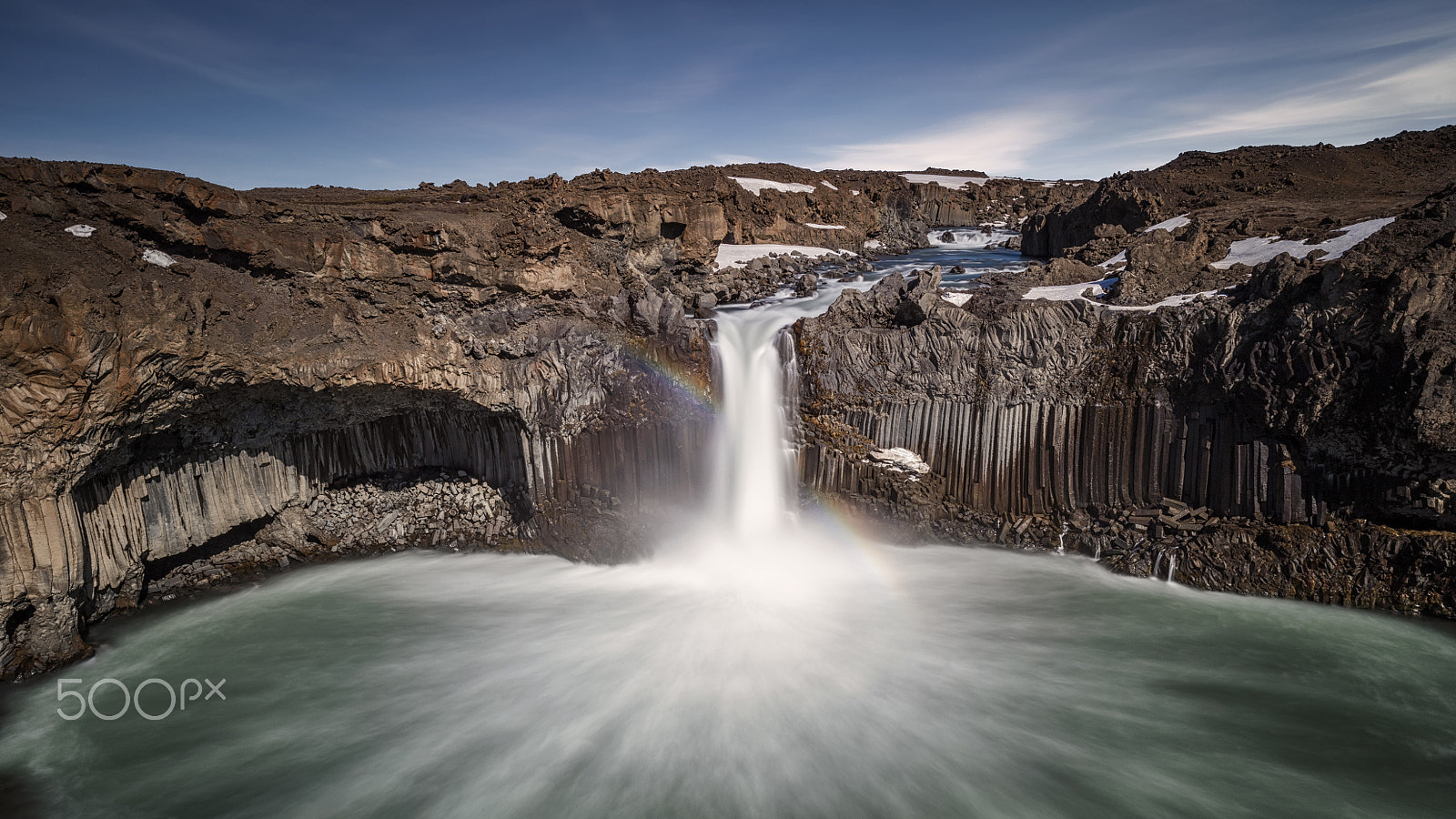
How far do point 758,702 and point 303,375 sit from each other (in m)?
7.46

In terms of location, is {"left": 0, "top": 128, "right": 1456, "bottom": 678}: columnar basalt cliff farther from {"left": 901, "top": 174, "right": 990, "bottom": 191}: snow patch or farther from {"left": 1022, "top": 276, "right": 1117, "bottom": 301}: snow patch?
{"left": 901, "top": 174, "right": 990, "bottom": 191}: snow patch

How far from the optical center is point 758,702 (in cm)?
747

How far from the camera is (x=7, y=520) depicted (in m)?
7.30

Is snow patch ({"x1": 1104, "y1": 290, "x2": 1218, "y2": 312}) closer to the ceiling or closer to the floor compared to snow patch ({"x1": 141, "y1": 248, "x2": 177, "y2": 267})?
closer to the floor

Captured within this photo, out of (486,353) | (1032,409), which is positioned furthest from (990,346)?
(486,353)

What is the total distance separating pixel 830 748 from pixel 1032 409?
6477 millimetres

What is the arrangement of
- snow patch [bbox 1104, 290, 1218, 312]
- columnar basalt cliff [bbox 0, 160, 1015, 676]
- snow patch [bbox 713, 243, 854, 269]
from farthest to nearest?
snow patch [bbox 713, 243, 854, 269]
snow patch [bbox 1104, 290, 1218, 312]
columnar basalt cliff [bbox 0, 160, 1015, 676]

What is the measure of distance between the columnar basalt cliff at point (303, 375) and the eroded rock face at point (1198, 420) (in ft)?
10.9

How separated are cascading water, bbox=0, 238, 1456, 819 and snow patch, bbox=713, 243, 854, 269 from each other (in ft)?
32.9

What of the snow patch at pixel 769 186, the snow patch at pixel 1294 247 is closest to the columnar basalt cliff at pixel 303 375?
the snow patch at pixel 1294 247

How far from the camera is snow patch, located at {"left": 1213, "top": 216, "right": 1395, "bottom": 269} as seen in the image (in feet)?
33.8

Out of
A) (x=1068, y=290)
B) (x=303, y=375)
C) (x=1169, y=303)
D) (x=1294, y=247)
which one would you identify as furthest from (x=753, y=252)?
(x=303, y=375)

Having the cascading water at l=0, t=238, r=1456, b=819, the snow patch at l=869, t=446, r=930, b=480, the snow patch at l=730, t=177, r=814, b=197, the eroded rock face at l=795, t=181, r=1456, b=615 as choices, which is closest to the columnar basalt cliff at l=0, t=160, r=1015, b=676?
the cascading water at l=0, t=238, r=1456, b=819

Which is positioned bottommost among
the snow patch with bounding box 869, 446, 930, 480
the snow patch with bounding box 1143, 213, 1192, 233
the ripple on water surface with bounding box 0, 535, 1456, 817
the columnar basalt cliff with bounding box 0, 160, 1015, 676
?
the ripple on water surface with bounding box 0, 535, 1456, 817
